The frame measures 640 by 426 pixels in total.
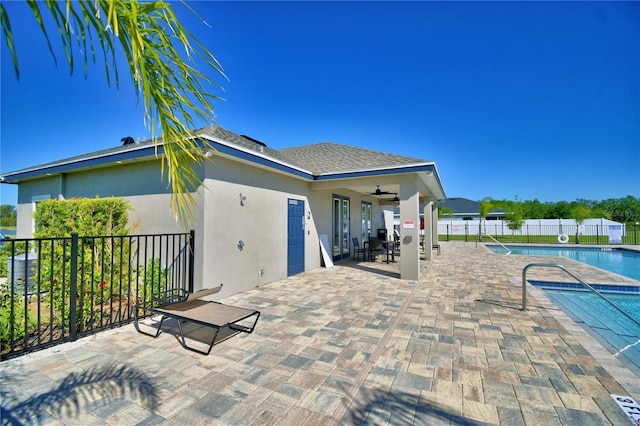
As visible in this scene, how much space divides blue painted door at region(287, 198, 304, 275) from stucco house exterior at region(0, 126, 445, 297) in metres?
0.03

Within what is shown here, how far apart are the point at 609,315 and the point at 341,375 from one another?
21.7 feet

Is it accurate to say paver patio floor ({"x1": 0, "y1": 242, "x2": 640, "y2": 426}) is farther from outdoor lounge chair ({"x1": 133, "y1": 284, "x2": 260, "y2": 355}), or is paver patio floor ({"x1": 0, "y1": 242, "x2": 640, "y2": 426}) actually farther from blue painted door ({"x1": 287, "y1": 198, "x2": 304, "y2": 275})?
blue painted door ({"x1": 287, "y1": 198, "x2": 304, "y2": 275})

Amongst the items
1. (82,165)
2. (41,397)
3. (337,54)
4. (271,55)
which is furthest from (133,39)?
(337,54)

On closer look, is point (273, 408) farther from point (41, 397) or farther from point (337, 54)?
point (337, 54)

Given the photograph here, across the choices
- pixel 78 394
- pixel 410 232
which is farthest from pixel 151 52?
pixel 410 232

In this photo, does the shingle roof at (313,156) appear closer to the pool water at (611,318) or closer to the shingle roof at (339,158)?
the shingle roof at (339,158)

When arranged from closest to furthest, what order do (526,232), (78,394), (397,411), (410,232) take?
(397,411) → (78,394) → (410,232) → (526,232)

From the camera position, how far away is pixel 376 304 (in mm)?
5883

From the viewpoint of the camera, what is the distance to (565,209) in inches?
1730

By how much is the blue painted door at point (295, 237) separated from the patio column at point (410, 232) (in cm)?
331

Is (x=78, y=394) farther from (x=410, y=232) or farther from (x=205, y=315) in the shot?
(x=410, y=232)

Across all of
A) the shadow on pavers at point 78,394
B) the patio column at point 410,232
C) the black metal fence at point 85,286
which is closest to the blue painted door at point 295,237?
the patio column at point 410,232

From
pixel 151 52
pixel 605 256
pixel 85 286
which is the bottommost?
pixel 605 256

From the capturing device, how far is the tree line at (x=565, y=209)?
3225cm
